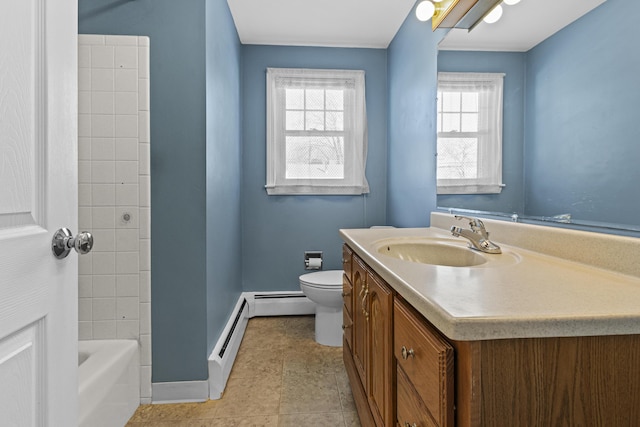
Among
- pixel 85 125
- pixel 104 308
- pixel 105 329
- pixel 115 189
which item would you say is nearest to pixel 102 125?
pixel 85 125

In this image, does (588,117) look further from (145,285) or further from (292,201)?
(292,201)

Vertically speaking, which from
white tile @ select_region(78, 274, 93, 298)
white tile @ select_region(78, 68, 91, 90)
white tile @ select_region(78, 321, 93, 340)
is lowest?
white tile @ select_region(78, 321, 93, 340)

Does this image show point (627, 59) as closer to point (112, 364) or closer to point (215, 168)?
point (215, 168)

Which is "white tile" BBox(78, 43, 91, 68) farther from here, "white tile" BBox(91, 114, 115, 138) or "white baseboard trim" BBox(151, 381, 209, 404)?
"white baseboard trim" BBox(151, 381, 209, 404)

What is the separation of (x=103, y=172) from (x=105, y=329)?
0.78 m

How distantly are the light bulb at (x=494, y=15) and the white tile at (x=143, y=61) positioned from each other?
1.58 metres

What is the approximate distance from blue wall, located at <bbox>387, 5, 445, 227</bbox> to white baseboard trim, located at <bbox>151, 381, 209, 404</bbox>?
160 centimetres

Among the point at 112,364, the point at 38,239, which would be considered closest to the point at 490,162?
the point at 38,239

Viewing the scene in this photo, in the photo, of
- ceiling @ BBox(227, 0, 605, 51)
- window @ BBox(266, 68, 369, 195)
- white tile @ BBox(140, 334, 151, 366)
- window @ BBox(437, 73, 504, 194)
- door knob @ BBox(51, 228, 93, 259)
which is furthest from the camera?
window @ BBox(266, 68, 369, 195)

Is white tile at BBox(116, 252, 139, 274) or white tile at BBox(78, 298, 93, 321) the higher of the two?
white tile at BBox(116, 252, 139, 274)

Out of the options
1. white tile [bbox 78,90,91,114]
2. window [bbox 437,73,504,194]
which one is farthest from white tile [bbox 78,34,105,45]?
window [bbox 437,73,504,194]

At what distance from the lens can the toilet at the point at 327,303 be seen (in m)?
2.17

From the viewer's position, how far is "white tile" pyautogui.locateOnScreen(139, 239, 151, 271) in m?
1.63

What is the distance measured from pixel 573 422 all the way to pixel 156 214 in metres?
1.69
